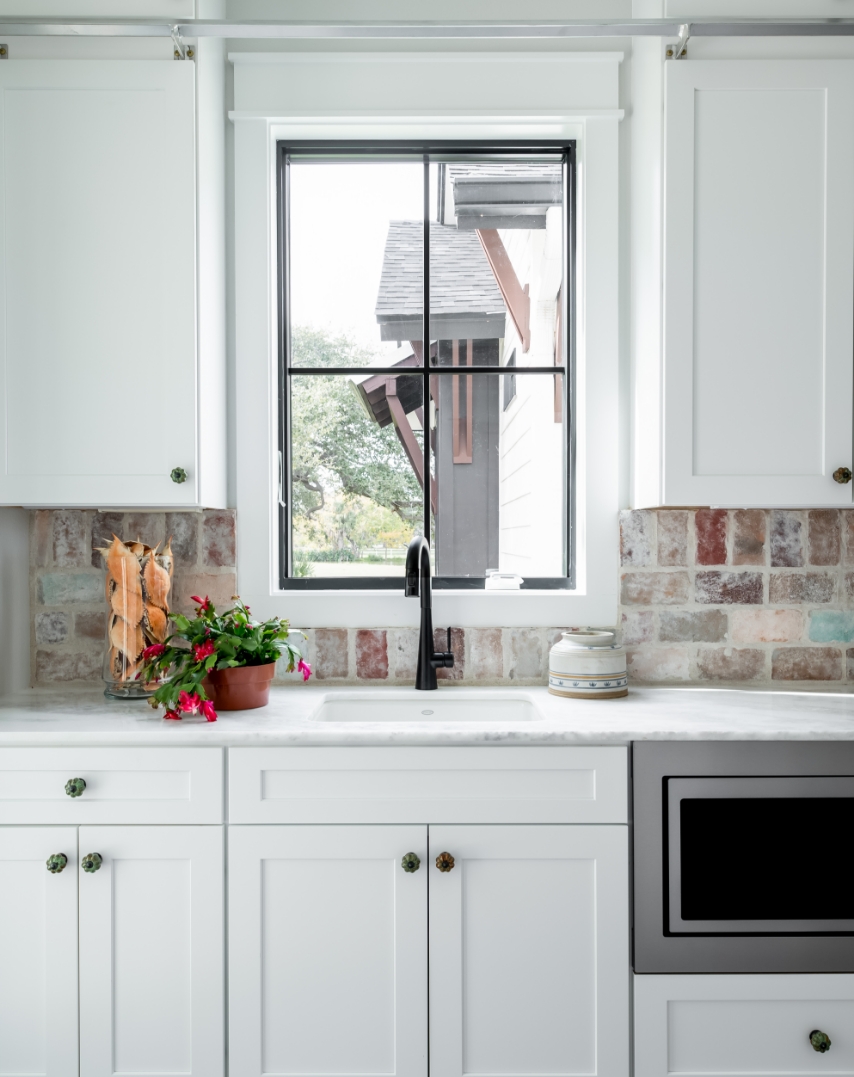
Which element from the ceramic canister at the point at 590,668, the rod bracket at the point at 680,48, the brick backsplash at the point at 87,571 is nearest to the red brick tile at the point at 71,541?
the brick backsplash at the point at 87,571

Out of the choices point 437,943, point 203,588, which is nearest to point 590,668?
point 437,943

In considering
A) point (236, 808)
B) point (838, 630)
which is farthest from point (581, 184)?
point (236, 808)

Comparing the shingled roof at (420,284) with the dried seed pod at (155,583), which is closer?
the dried seed pod at (155,583)

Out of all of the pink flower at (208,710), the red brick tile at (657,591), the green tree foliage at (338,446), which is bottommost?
the pink flower at (208,710)

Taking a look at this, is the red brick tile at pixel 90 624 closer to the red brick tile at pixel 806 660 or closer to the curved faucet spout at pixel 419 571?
the curved faucet spout at pixel 419 571

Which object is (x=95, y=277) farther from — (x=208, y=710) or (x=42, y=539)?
(x=208, y=710)

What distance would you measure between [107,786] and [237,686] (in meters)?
0.33

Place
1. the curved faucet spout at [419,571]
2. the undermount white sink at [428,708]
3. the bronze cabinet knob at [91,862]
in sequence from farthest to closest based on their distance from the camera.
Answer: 1. the undermount white sink at [428,708]
2. the curved faucet spout at [419,571]
3. the bronze cabinet knob at [91,862]

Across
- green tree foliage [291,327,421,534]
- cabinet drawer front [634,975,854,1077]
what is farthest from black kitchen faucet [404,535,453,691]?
cabinet drawer front [634,975,854,1077]

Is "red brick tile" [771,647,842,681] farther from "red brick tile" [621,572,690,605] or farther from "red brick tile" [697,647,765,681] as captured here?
"red brick tile" [621,572,690,605]

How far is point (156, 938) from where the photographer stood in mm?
1562

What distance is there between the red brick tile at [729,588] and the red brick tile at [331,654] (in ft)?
3.26

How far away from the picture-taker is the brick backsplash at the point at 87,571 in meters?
2.07

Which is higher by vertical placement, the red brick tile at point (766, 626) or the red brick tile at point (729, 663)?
the red brick tile at point (766, 626)
